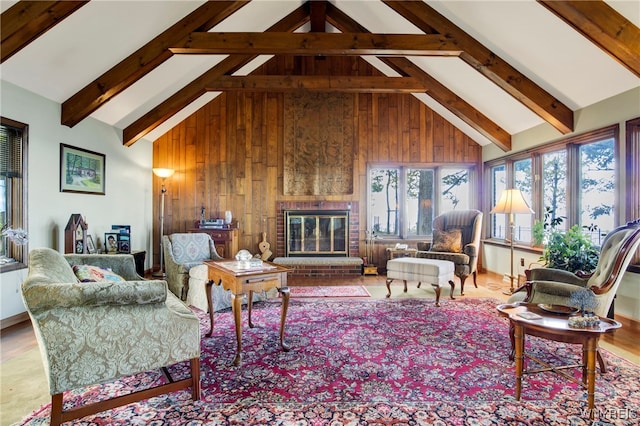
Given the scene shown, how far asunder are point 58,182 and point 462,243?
5306 millimetres

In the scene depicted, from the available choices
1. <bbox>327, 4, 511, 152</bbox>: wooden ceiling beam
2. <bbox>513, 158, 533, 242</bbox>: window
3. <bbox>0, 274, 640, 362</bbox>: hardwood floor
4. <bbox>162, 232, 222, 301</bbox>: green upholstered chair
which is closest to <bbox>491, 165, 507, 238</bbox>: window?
<bbox>513, 158, 533, 242</bbox>: window

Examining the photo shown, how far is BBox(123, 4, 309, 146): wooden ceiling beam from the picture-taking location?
5086 millimetres

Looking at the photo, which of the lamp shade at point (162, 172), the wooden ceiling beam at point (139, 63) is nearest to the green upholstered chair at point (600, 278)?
the wooden ceiling beam at point (139, 63)

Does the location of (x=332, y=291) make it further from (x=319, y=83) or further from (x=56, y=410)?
(x=56, y=410)

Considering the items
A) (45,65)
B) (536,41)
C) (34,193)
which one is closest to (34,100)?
(45,65)

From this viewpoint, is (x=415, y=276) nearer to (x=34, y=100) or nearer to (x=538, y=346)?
(x=538, y=346)

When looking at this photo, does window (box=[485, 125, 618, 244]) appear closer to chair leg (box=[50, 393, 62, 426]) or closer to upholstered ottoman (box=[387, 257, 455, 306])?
upholstered ottoman (box=[387, 257, 455, 306])

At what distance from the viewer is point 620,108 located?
11.5 ft

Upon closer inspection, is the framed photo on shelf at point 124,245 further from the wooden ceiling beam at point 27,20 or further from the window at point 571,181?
the window at point 571,181

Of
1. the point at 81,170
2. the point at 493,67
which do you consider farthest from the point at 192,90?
the point at 493,67

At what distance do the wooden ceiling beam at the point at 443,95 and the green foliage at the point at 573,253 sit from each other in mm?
2392

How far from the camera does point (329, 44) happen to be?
4031 mm

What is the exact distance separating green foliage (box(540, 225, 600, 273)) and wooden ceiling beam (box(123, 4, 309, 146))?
4674mm

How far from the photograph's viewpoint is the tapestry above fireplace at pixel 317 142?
20.3ft
